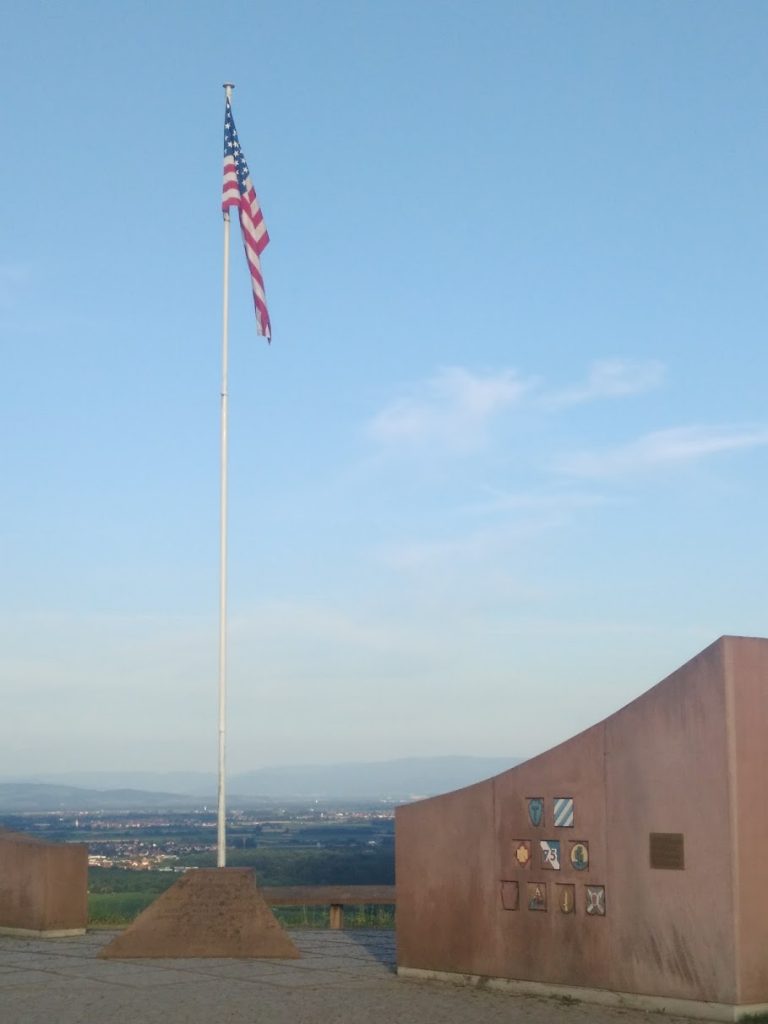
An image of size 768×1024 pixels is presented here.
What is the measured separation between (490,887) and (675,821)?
228cm

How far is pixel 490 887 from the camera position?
1296 cm

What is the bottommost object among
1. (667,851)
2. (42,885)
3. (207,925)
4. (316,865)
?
(316,865)

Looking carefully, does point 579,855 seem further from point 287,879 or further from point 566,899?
point 287,879

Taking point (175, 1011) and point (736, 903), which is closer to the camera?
point (736, 903)

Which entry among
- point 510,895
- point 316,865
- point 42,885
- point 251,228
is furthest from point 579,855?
point 316,865

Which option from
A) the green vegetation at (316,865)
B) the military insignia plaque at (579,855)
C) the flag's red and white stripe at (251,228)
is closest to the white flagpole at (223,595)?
the flag's red and white stripe at (251,228)

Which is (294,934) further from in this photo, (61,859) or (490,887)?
(490,887)

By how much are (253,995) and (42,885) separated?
6.12m

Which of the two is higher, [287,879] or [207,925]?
[207,925]

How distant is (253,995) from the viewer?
492 inches

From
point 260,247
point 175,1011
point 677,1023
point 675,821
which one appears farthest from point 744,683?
point 260,247

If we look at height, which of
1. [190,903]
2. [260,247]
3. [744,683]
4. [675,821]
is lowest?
[190,903]

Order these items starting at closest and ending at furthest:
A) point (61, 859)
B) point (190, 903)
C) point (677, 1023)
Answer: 1. point (677, 1023)
2. point (190, 903)
3. point (61, 859)

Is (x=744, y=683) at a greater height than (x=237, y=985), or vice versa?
(x=744, y=683)
